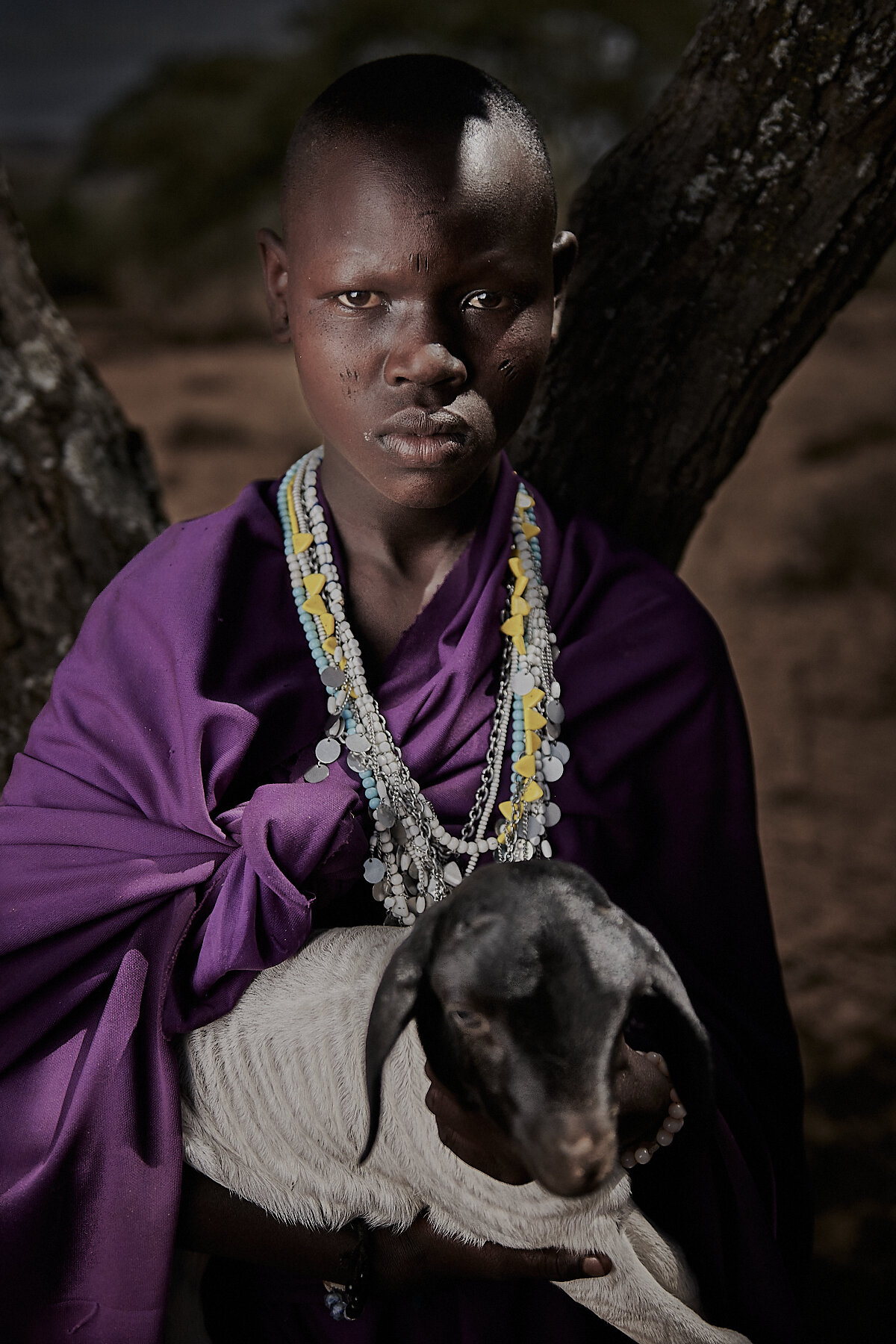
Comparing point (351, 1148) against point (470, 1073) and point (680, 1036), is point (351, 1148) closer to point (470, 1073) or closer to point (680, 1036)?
point (470, 1073)

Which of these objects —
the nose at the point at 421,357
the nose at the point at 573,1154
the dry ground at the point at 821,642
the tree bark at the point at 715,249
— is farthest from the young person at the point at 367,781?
the dry ground at the point at 821,642

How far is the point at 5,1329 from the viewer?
110cm

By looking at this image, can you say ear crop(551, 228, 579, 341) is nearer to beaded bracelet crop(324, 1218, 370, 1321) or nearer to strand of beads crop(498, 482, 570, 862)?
strand of beads crop(498, 482, 570, 862)

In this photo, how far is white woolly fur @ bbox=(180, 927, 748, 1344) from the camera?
1.10 metres

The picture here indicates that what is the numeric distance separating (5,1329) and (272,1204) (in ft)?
0.90

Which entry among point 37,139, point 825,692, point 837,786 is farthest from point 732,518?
point 37,139

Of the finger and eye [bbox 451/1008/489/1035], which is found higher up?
eye [bbox 451/1008/489/1035]

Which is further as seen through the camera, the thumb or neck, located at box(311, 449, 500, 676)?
neck, located at box(311, 449, 500, 676)

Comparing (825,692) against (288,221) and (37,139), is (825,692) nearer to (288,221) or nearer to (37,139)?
(288,221)

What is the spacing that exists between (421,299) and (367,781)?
508 mm

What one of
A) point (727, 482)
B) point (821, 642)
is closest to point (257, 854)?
point (821, 642)

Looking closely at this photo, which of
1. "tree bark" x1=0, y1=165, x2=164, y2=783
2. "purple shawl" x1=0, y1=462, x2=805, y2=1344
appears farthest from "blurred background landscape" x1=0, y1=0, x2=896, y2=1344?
"tree bark" x1=0, y1=165, x2=164, y2=783

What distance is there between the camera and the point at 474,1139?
1023 millimetres

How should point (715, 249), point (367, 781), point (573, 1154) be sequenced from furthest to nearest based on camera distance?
1. point (715, 249)
2. point (367, 781)
3. point (573, 1154)
